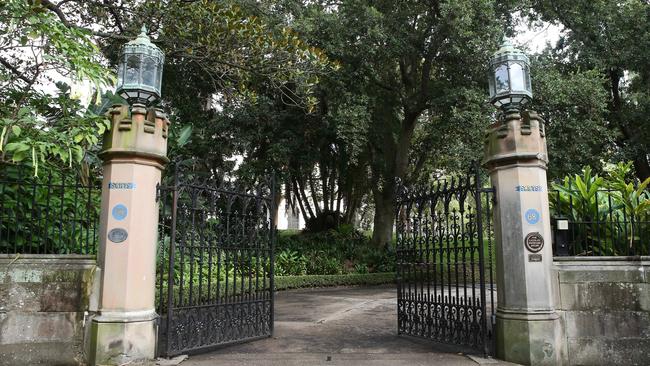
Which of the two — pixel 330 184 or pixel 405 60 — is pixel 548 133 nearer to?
pixel 405 60

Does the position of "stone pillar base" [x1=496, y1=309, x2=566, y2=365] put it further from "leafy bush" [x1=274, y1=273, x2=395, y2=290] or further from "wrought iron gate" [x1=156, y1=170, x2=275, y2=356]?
"leafy bush" [x1=274, y1=273, x2=395, y2=290]

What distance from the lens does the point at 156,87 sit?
659 cm

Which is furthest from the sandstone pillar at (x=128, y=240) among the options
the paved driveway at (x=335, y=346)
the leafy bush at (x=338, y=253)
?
the leafy bush at (x=338, y=253)

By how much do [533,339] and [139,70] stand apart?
20.8 ft

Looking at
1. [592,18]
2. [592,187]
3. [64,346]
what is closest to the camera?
[64,346]

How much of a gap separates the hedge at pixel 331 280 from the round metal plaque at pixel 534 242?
435 inches

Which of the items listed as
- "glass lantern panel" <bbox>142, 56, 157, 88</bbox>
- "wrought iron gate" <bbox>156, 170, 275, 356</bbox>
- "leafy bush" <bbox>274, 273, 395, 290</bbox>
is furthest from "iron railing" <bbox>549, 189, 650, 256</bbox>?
"leafy bush" <bbox>274, 273, 395, 290</bbox>

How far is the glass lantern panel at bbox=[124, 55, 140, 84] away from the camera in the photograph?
6355 millimetres

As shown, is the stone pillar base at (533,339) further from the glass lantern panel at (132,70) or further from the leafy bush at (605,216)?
the glass lantern panel at (132,70)

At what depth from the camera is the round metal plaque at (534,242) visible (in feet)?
20.6

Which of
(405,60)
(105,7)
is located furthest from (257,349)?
(405,60)

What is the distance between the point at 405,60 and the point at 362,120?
15.7 ft

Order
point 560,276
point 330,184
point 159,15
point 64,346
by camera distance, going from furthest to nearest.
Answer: point 330,184, point 159,15, point 560,276, point 64,346

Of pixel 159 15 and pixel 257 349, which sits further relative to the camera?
pixel 159 15
